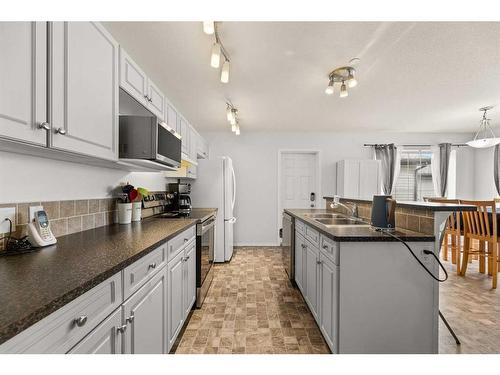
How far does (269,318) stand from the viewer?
2.20m

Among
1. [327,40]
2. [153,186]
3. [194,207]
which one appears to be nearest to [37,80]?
[327,40]

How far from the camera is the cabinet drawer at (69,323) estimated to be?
59 centimetres

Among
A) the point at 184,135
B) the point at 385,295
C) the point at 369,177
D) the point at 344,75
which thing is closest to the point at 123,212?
the point at 184,135

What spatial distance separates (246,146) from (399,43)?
339cm

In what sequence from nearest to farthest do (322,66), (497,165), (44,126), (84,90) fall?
(44,126) → (84,90) → (322,66) → (497,165)

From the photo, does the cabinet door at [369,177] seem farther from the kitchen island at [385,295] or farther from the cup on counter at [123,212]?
the cup on counter at [123,212]

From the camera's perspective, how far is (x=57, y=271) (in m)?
0.89

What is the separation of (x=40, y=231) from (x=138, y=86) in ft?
4.01

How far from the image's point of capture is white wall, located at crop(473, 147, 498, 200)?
4902 millimetres

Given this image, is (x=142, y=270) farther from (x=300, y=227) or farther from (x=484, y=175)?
(x=484, y=175)

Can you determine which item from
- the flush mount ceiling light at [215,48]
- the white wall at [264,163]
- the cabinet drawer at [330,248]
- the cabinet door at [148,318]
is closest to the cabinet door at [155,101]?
the flush mount ceiling light at [215,48]

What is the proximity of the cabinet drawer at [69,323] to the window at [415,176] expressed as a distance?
5766 mm

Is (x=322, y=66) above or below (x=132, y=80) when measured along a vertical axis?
above

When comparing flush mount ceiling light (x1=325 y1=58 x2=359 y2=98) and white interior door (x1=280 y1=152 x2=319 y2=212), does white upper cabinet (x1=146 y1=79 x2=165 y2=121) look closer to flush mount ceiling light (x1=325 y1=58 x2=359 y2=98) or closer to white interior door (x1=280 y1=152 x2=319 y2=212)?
flush mount ceiling light (x1=325 y1=58 x2=359 y2=98)
